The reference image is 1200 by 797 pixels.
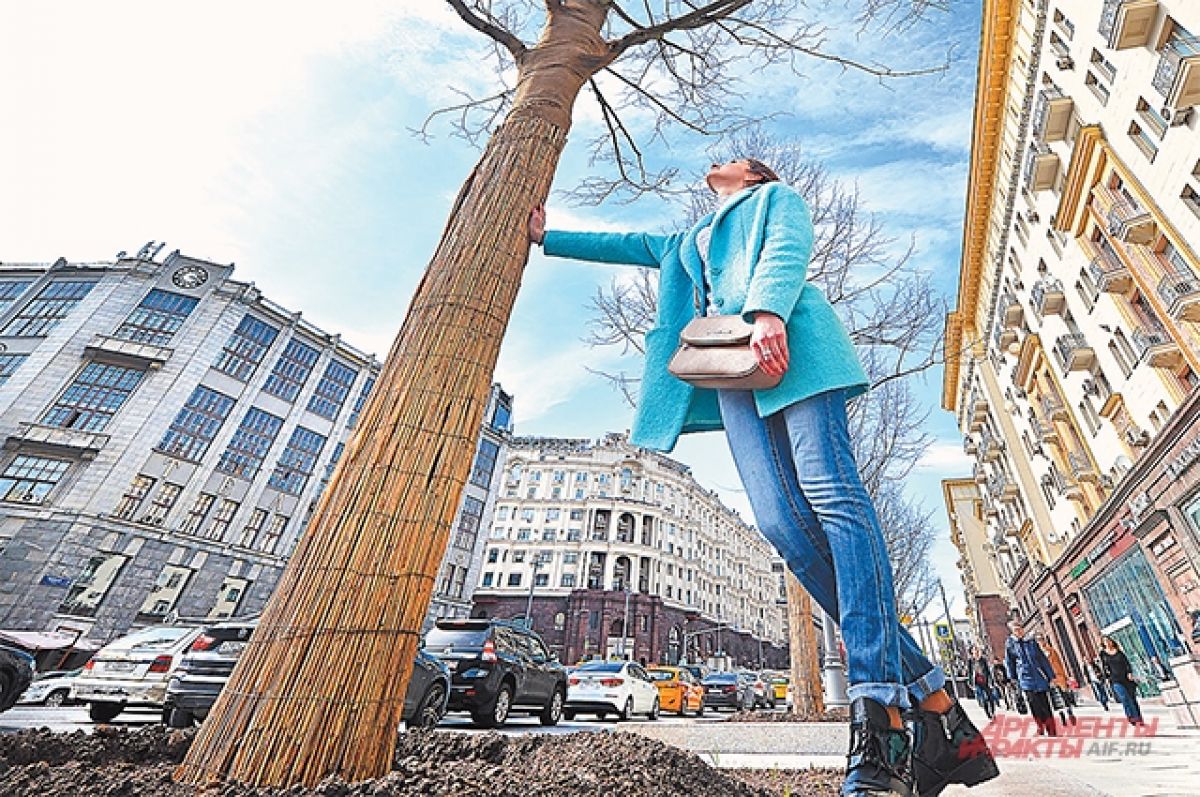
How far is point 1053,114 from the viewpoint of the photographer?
13789 mm

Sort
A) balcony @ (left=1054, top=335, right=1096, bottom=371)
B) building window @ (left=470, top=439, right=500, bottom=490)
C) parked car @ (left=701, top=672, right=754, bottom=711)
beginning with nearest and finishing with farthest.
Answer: balcony @ (left=1054, top=335, right=1096, bottom=371), parked car @ (left=701, top=672, right=754, bottom=711), building window @ (left=470, top=439, right=500, bottom=490)

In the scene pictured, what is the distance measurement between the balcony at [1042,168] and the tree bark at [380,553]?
1753 centimetres

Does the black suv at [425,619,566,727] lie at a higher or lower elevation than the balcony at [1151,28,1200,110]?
lower

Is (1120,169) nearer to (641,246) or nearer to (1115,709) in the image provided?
(1115,709)

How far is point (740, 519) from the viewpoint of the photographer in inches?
2891

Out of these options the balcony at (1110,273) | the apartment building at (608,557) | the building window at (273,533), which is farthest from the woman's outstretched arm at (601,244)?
the apartment building at (608,557)

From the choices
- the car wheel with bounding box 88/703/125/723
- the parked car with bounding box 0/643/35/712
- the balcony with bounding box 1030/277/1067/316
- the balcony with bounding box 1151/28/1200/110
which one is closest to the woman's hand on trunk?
the parked car with bounding box 0/643/35/712

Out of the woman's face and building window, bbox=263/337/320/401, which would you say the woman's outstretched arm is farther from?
building window, bbox=263/337/320/401

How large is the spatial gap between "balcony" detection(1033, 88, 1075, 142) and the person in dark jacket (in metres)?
12.5

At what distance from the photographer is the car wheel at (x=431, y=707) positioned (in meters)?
6.26

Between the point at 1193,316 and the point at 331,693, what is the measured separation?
14.0m

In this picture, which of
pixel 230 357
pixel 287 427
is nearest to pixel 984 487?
pixel 287 427

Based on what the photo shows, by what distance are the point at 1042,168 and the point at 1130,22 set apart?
15.0ft

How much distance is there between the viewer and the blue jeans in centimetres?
137
